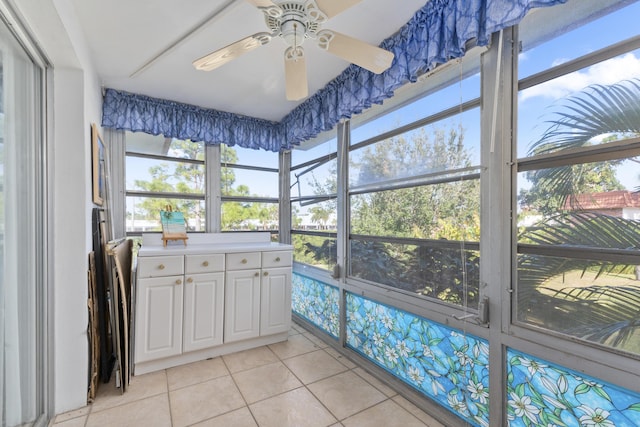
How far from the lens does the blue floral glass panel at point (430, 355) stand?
1.53m

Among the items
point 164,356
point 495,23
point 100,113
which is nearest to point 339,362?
point 164,356

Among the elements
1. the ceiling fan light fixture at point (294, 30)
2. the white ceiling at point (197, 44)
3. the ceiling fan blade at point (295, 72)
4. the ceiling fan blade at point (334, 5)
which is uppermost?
the white ceiling at point (197, 44)

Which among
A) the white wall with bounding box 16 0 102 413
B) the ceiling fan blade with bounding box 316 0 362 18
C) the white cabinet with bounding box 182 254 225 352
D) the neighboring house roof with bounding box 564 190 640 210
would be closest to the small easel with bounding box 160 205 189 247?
the white cabinet with bounding box 182 254 225 352

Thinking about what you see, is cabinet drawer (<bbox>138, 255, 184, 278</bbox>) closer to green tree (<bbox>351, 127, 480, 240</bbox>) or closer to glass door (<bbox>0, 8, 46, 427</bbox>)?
glass door (<bbox>0, 8, 46, 427</bbox>)

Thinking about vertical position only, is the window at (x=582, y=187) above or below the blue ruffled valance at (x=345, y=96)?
below

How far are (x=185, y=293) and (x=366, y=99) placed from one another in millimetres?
2073

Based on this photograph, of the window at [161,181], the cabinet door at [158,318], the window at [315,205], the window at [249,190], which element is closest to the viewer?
the cabinet door at [158,318]

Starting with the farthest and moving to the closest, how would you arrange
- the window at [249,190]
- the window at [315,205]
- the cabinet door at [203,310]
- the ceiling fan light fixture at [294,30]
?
1. the window at [249,190]
2. the window at [315,205]
3. the cabinet door at [203,310]
4. the ceiling fan light fixture at [294,30]

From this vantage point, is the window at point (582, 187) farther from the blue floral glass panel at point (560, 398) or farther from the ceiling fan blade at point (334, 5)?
the ceiling fan blade at point (334, 5)

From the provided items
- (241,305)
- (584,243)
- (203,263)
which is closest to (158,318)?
(203,263)

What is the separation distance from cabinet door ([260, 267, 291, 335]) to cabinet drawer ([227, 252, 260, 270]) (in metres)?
0.13

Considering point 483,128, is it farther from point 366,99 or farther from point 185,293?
point 185,293

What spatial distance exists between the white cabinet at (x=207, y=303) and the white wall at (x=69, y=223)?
401 mm

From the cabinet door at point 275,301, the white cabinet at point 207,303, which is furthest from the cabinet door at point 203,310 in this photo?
the cabinet door at point 275,301
